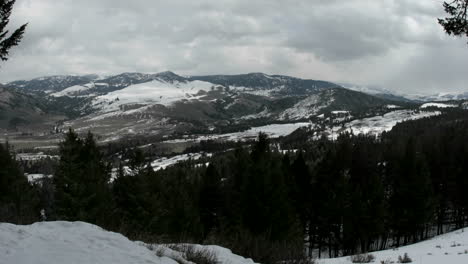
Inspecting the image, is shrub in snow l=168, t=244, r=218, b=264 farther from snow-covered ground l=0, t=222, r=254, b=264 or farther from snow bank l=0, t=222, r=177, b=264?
snow bank l=0, t=222, r=177, b=264

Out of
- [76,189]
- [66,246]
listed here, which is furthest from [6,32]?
[76,189]

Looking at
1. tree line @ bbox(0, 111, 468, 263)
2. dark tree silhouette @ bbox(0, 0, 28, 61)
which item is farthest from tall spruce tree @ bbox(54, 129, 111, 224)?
dark tree silhouette @ bbox(0, 0, 28, 61)

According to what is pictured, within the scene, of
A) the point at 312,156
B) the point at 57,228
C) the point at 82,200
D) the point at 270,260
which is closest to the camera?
the point at 57,228

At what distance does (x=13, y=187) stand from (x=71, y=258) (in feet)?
116

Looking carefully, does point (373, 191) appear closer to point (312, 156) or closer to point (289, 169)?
point (289, 169)

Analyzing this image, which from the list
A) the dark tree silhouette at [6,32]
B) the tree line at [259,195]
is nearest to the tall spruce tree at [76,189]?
the tree line at [259,195]

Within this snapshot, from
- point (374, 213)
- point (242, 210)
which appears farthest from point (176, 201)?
point (374, 213)

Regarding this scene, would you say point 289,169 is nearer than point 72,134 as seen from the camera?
No

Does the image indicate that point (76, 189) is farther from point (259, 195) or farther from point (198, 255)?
point (198, 255)

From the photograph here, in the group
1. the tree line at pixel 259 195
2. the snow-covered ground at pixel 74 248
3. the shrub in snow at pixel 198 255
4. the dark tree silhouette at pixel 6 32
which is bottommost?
the tree line at pixel 259 195

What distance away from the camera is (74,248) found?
24.8 feet

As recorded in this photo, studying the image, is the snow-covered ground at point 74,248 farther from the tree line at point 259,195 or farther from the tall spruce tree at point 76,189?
the tall spruce tree at point 76,189

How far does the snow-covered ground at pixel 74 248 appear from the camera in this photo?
6.89 m

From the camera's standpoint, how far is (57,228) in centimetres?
887
